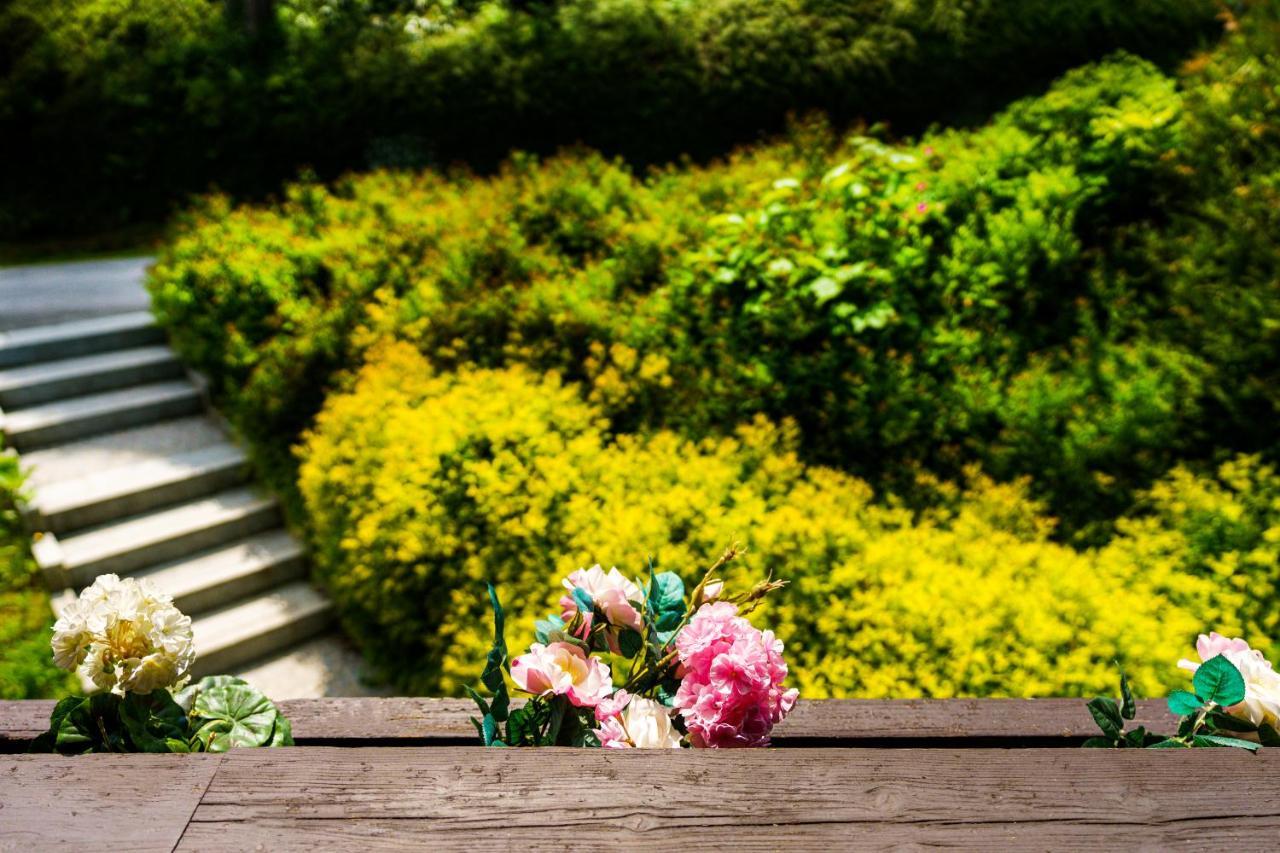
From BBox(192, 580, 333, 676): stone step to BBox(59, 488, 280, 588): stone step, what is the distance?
0.44 metres

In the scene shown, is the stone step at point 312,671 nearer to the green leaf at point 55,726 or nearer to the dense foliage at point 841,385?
the dense foliage at point 841,385

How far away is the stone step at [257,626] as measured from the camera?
4465mm

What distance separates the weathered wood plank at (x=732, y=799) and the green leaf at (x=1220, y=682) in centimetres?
9

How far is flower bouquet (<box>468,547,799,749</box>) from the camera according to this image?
1.27 meters

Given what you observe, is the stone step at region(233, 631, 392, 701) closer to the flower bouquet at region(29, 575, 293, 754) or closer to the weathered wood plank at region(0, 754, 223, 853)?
the flower bouquet at region(29, 575, 293, 754)

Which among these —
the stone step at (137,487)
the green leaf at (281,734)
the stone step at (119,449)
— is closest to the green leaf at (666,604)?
the green leaf at (281,734)

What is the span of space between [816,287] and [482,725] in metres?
3.83

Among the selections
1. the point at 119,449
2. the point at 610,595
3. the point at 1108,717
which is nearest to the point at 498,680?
the point at 610,595

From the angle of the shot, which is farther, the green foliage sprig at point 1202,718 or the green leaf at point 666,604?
the green leaf at point 666,604

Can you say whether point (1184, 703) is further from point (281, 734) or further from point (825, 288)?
point (825, 288)

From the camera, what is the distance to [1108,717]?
1.38m

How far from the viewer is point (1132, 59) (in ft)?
22.7

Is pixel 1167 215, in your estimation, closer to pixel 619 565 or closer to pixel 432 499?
pixel 619 565

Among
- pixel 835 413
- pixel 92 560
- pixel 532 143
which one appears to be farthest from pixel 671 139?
pixel 92 560
